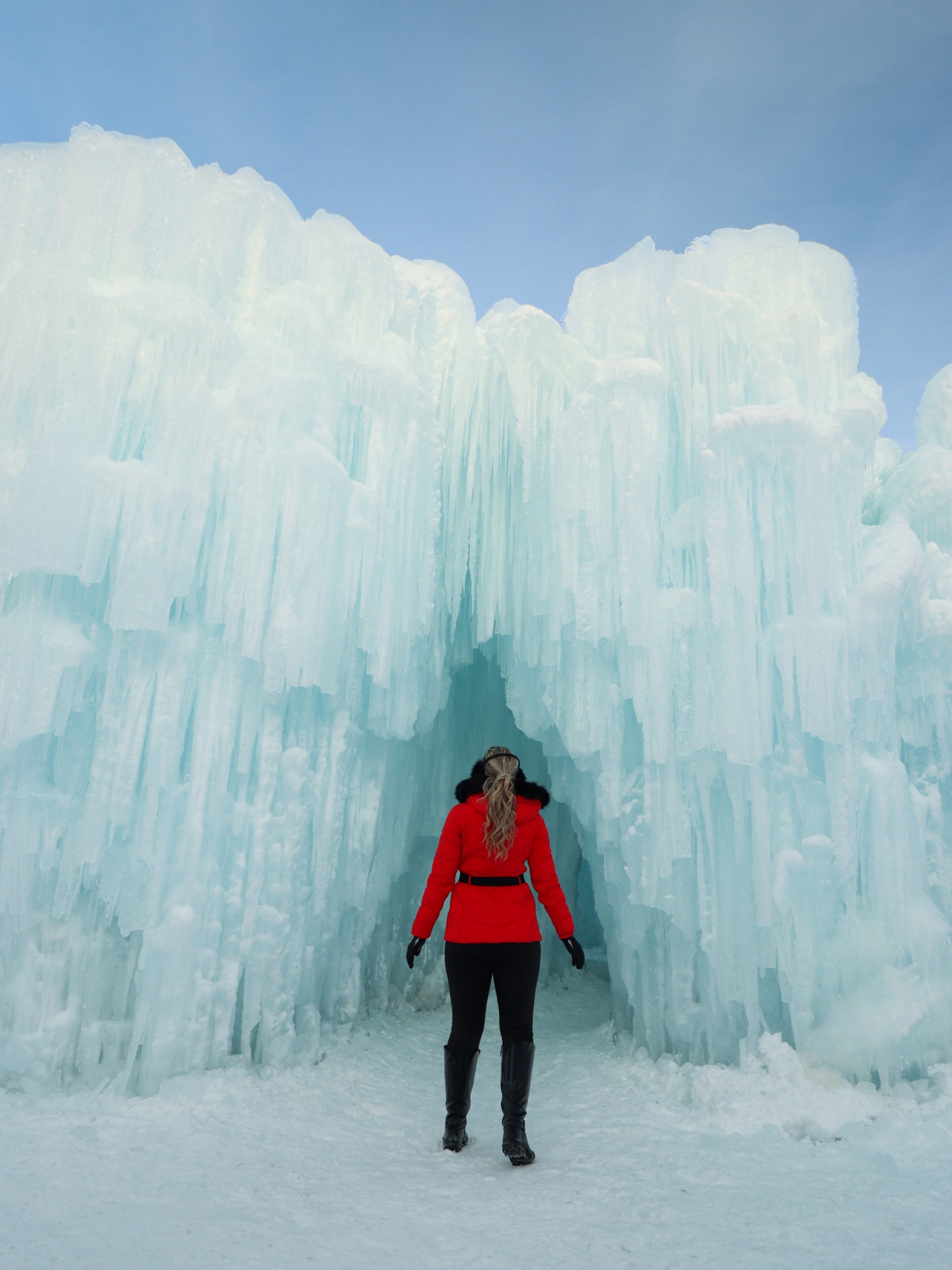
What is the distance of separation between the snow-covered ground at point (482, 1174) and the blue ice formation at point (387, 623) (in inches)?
15.4

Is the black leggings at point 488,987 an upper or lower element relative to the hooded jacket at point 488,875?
lower

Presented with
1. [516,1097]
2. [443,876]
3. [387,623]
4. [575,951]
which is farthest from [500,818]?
[387,623]

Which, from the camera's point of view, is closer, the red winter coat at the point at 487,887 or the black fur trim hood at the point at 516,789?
the red winter coat at the point at 487,887

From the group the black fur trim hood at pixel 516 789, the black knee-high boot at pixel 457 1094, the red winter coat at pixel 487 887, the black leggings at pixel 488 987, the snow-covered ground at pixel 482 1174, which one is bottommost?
the snow-covered ground at pixel 482 1174

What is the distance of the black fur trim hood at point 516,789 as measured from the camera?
3840 mm

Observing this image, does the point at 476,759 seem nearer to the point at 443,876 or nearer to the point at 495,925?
the point at 443,876

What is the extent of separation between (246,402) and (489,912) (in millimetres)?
3875

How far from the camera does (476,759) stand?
8656 mm

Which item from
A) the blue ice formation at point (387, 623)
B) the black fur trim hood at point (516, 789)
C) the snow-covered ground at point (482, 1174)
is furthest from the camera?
the blue ice formation at point (387, 623)

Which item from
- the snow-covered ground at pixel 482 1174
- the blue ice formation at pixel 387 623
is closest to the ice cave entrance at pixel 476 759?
the blue ice formation at pixel 387 623

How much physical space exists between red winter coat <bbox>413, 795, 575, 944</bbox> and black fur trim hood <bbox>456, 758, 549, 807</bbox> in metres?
0.04

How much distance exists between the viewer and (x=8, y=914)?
14.2ft

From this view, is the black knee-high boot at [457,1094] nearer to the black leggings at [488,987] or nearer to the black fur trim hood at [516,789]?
the black leggings at [488,987]

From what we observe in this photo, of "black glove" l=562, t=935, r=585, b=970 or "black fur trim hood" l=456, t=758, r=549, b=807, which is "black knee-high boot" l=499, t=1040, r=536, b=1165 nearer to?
"black glove" l=562, t=935, r=585, b=970
